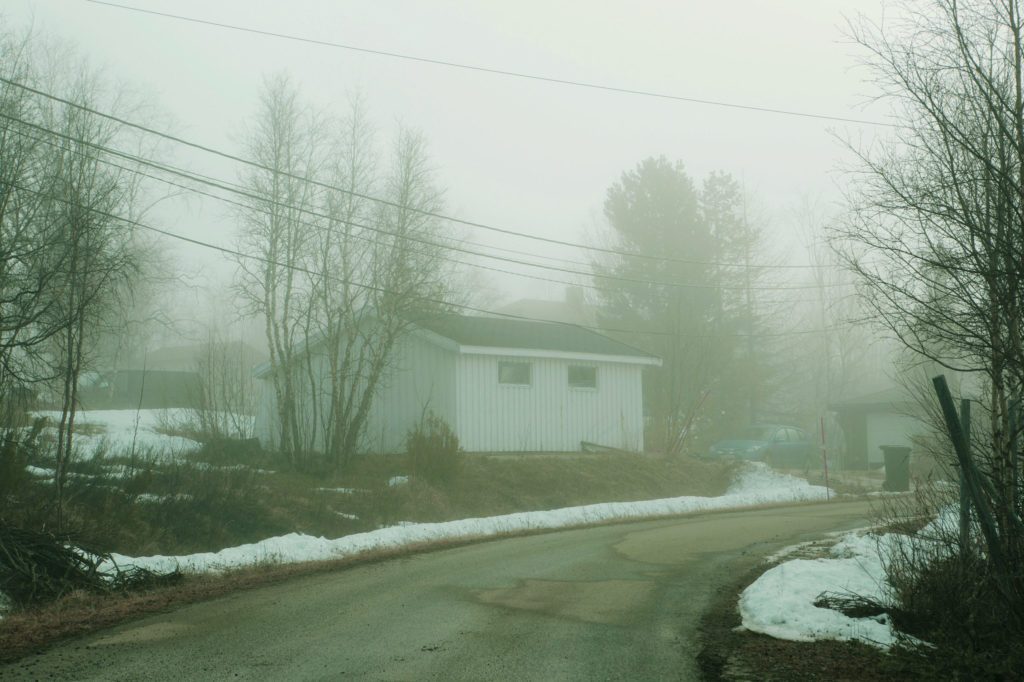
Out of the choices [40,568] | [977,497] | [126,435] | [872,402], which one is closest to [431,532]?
[40,568]

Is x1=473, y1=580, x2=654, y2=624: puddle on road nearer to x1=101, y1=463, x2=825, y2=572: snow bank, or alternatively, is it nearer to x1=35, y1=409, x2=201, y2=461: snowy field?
x1=101, y1=463, x2=825, y2=572: snow bank

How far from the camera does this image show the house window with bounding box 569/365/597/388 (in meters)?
28.4

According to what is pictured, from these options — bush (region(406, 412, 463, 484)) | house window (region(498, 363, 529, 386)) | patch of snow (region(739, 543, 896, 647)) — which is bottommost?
patch of snow (region(739, 543, 896, 647))

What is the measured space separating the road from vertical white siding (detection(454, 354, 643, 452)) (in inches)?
542

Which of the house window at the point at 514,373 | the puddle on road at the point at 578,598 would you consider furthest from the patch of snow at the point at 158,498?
the house window at the point at 514,373

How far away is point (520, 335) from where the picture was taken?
28.9m

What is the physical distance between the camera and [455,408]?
990 inches

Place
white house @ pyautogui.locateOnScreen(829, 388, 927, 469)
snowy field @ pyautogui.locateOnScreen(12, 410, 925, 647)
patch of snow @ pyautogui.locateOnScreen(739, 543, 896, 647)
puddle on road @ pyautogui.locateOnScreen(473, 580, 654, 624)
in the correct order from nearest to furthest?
1. patch of snow @ pyautogui.locateOnScreen(739, 543, 896, 647)
2. snowy field @ pyautogui.locateOnScreen(12, 410, 925, 647)
3. puddle on road @ pyautogui.locateOnScreen(473, 580, 654, 624)
4. white house @ pyautogui.locateOnScreen(829, 388, 927, 469)

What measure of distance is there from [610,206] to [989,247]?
1706 inches

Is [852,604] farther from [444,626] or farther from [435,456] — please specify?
[435,456]

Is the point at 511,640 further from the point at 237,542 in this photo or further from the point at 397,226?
the point at 397,226

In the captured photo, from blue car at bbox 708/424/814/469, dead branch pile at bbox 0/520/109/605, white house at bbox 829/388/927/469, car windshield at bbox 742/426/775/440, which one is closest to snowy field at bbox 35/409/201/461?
dead branch pile at bbox 0/520/109/605

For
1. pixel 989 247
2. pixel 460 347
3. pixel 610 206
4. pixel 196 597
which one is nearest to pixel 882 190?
pixel 989 247

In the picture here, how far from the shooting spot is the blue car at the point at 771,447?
3441cm
